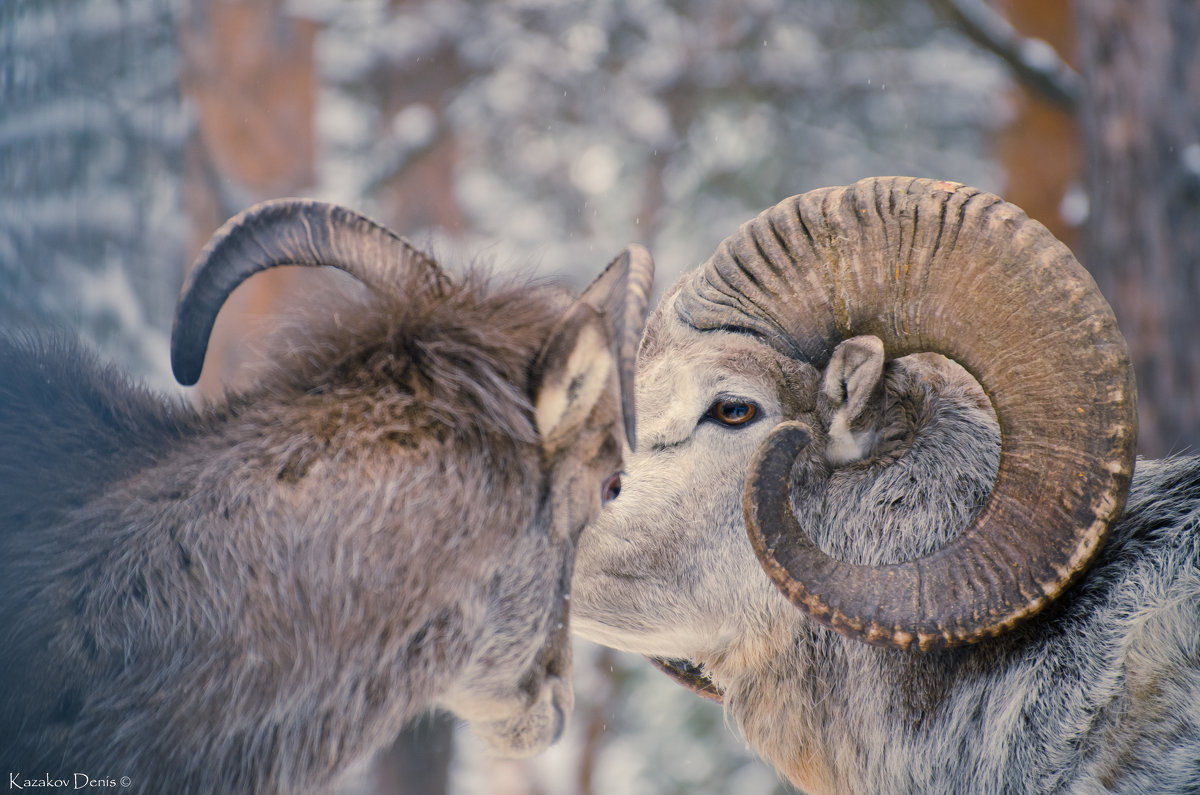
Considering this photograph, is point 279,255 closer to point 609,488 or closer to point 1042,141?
point 609,488

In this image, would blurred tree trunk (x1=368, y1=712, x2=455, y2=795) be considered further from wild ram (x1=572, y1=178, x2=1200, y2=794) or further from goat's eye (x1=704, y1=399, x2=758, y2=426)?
goat's eye (x1=704, y1=399, x2=758, y2=426)

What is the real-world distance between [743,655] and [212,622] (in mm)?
2067

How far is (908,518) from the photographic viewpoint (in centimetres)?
308

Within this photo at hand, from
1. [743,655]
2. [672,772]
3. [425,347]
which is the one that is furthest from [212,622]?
[672,772]

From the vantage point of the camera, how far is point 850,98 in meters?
9.46

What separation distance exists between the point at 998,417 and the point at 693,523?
1.12 m

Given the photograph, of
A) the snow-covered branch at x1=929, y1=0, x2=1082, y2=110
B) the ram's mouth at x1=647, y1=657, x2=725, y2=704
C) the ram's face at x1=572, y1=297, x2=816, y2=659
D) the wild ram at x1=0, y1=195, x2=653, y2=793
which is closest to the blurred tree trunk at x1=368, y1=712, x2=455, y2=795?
the ram's mouth at x1=647, y1=657, x2=725, y2=704

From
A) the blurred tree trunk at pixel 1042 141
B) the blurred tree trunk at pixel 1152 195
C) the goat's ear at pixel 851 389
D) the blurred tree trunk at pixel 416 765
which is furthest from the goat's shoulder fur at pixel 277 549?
the blurred tree trunk at pixel 1042 141

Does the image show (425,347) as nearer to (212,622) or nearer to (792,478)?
(212,622)

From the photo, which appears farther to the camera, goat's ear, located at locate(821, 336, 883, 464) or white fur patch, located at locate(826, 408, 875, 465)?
white fur patch, located at locate(826, 408, 875, 465)

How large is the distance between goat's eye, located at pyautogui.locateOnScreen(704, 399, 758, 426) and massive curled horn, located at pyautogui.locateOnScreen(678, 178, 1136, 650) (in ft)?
1.95

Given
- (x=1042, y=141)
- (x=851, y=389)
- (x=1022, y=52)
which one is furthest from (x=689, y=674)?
(x=1022, y=52)

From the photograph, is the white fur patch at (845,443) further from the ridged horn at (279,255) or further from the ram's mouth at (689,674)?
the ridged horn at (279,255)

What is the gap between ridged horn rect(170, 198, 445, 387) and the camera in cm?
233
